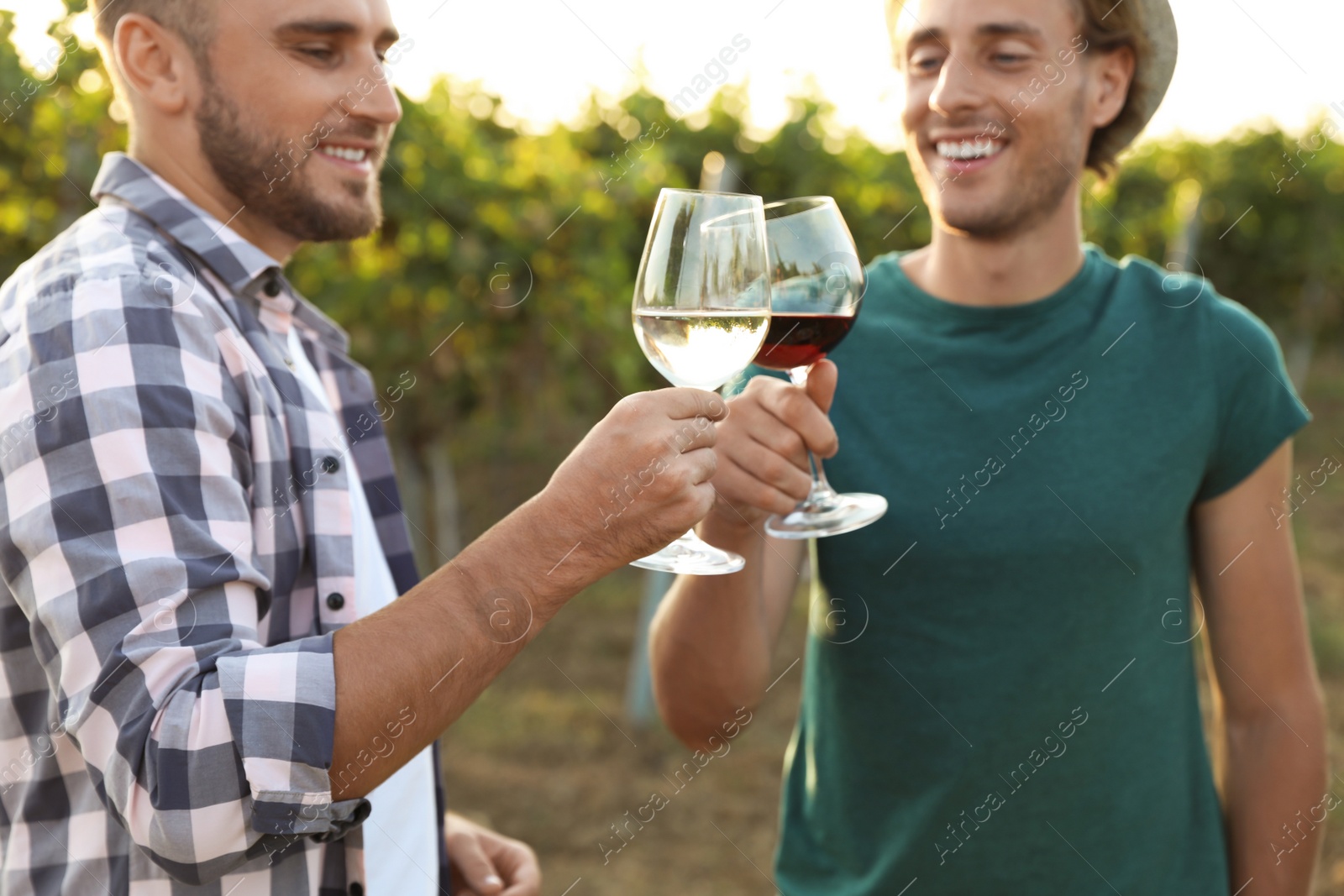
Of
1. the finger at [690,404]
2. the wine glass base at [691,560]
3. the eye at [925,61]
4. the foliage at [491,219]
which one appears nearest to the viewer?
the finger at [690,404]

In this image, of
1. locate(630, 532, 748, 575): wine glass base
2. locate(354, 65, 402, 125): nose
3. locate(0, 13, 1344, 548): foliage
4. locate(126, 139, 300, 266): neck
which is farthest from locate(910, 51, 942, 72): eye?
locate(0, 13, 1344, 548): foliage

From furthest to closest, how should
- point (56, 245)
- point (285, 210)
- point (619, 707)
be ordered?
point (619, 707), point (285, 210), point (56, 245)

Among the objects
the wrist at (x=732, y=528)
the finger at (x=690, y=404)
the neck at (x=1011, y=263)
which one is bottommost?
the wrist at (x=732, y=528)

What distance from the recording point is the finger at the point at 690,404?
1268 millimetres

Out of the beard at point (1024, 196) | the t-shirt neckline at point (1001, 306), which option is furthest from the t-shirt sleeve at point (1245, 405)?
the beard at point (1024, 196)

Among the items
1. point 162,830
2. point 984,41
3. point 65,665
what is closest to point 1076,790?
point 984,41

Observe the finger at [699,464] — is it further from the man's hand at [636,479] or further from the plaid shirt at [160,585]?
the plaid shirt at [160,585]

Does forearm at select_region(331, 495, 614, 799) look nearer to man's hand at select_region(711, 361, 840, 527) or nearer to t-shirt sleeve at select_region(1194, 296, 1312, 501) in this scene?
man's hand at select_region(711, 361, 840, 527)

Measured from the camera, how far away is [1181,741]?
6.24 ft

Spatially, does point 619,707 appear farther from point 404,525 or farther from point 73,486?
point 73,486

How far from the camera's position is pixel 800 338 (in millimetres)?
1532

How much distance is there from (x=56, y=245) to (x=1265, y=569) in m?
1.99

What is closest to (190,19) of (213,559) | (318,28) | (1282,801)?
(318,28)

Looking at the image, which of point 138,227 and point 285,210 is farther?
point 285,210
